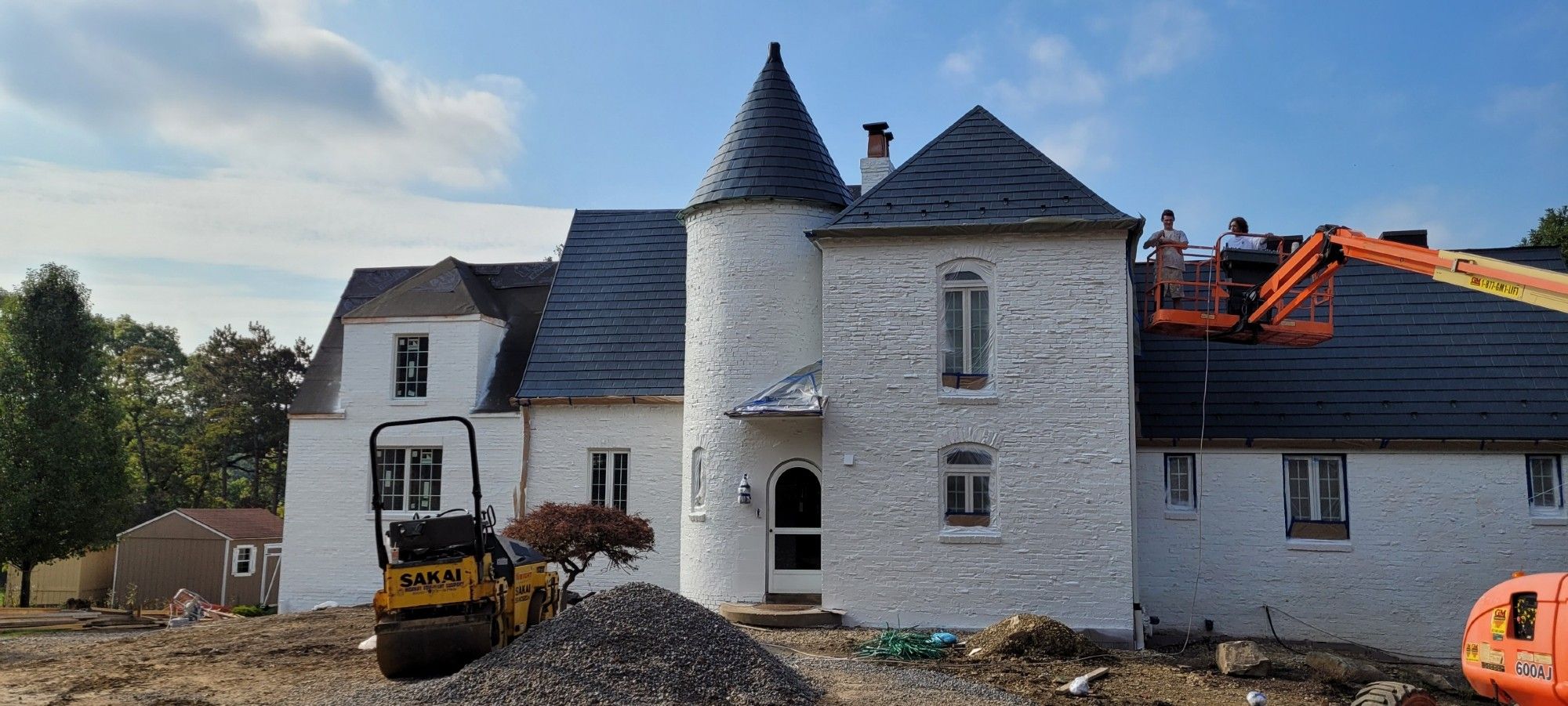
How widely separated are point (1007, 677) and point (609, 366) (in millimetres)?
10993

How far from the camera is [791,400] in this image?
17.8 metres

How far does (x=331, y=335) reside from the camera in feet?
83.3

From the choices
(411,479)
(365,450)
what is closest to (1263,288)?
(411,479)

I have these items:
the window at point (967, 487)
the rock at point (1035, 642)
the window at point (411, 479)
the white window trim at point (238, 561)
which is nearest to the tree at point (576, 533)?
the window at point (967, 487)

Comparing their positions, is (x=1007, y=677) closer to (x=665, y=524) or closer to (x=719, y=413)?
(x=719, y=413)

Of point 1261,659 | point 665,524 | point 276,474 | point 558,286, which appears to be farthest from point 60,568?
point 1261,659

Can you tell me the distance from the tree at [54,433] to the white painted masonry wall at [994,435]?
2209cm

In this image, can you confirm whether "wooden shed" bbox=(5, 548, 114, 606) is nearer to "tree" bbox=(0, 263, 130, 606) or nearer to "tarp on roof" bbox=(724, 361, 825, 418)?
"tree" bbox=(0, 263, 130, 606)

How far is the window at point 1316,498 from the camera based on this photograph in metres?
18.4

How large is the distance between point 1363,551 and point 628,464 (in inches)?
491

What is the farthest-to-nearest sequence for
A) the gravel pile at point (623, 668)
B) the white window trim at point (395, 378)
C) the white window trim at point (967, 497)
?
the white window trim at point (395, 378), the white window trim at point (967, 497), the gravel pile at point (623, 668)

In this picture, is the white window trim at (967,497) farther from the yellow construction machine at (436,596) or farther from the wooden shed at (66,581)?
the wooden shed at (66,581)

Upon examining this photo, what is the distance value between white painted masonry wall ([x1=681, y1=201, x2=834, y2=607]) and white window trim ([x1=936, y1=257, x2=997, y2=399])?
7.45 ft

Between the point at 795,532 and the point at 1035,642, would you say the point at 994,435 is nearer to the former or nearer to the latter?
the point at 1035,642
